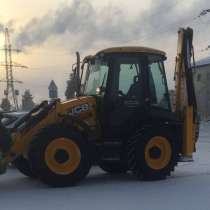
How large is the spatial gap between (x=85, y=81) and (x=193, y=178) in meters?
3.06

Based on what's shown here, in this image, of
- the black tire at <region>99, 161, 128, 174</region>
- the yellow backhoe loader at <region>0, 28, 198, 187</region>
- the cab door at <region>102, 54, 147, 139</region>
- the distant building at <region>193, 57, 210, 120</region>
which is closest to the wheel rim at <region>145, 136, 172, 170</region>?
the yellow backhoe loader at <region>0, 28, 198, 187</region>

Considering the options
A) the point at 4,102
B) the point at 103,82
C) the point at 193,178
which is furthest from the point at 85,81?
the point at 4,102

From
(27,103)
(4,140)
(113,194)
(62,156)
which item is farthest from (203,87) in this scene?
(113,194)

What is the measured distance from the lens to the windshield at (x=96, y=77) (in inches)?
463

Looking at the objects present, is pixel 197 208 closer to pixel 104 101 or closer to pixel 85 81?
pixel 104 101

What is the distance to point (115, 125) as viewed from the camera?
1170cm

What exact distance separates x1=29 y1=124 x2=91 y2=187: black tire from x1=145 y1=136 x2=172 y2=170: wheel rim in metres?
1.27

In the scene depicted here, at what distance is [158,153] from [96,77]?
79.5 inches

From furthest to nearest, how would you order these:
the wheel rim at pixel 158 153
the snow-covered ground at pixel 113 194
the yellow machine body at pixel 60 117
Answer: the wheel rim at pixel 158 153
the yellow machine body at pixel 60 117
the snow-covered ground at pixel 113 194

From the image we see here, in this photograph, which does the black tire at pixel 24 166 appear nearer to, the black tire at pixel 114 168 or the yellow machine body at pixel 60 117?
the yellow machine body at pixel 60 117

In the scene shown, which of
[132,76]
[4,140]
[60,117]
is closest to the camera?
[4,140]

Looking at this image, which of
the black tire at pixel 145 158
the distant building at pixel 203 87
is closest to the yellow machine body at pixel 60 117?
the black tire at pixel 145 158

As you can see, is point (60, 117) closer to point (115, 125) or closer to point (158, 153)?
point (115, 125)

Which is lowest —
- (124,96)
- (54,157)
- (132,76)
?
(54,157)
